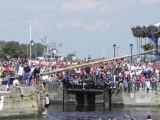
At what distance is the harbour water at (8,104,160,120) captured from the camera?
4616 cm

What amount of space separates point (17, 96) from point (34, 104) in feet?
5.16

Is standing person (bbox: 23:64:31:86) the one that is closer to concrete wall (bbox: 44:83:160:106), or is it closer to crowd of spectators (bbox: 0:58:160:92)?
crowd of spectators (bbox: 0:58:160:92)

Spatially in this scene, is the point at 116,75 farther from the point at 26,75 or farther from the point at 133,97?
the point at 26,75

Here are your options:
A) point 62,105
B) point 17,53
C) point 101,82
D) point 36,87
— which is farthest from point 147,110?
point 17,53

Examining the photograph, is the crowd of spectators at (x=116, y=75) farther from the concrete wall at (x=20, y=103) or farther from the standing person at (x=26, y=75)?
the concrete wall at (x=20, y=103)

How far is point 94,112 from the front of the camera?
5134 cm

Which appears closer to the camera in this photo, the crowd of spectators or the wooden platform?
the crowd of spectators

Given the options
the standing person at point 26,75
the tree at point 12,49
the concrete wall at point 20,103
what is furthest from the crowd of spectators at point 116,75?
the tree at point 12,49

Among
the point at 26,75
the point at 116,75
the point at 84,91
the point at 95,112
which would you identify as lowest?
the point at 95,112

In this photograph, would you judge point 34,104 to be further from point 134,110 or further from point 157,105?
point 157,105

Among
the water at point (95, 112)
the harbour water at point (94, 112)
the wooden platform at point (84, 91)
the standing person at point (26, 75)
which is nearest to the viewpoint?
the standing person at point (26, 75)

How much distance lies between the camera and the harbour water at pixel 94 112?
46.2 metres

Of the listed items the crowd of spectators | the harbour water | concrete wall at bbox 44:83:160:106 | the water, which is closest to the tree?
concrete wall at bbox 44:83:160:106

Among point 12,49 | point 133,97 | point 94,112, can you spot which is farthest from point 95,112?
point 12,49
